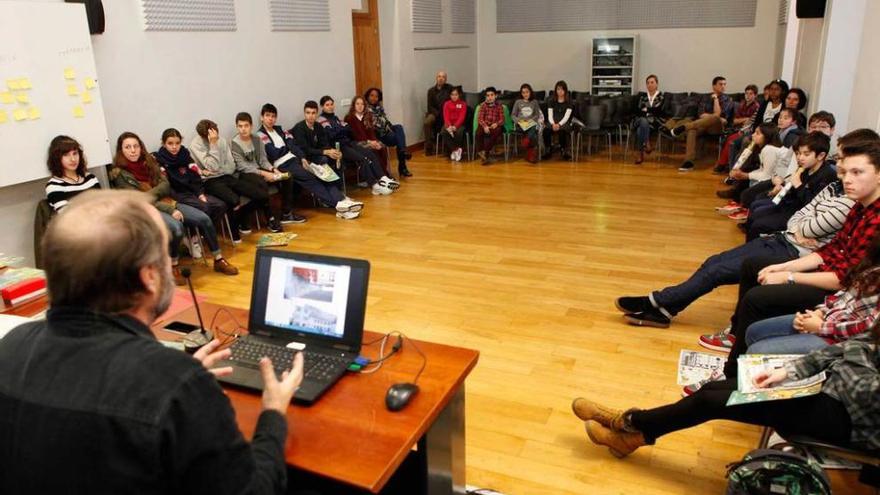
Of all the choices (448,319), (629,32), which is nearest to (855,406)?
(448,319)

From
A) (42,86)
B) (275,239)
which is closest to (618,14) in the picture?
(275,239)

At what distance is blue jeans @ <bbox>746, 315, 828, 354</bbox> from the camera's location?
2.57 metres

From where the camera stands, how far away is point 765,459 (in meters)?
2.10

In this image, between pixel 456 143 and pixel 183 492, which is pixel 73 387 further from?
pixel 456 143

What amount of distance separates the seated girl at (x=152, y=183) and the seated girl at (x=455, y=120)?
16.3 feet

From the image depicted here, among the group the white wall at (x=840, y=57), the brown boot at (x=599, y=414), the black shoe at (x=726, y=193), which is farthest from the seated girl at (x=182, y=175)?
the white wall at (x=840, y=57)

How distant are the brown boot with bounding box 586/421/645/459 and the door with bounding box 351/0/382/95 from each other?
721 cm

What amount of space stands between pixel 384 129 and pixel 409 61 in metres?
2.00

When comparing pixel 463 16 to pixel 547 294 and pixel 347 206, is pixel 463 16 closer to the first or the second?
pixel 347 206

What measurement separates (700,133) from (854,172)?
658cm

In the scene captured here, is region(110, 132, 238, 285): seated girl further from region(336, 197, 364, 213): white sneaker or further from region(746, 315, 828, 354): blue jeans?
region(746, 315, 828, 354): blue jeans

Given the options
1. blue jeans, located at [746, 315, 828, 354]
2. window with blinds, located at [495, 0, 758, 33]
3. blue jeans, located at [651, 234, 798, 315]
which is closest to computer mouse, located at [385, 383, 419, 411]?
blue jeans, located at [746, 315, 828, 354]

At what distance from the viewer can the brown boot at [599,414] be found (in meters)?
2.72

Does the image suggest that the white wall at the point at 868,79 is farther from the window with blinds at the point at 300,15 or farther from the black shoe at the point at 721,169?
the window with blinds at the point at 300,15
